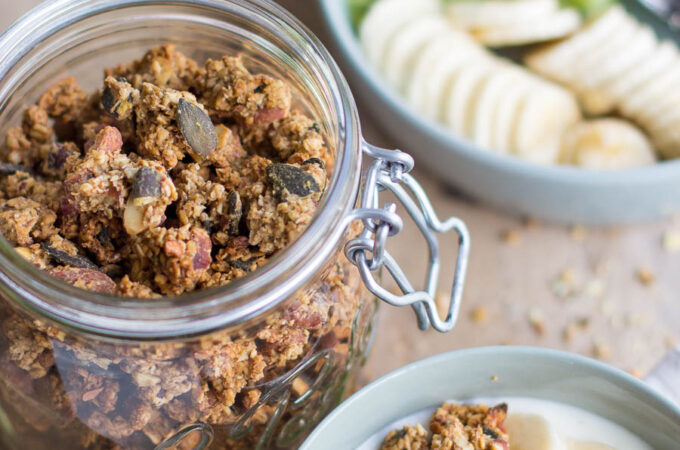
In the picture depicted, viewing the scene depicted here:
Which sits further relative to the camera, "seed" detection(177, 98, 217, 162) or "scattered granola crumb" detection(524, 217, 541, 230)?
"scattered granola crumb" detection(524, 217, 541, 230)

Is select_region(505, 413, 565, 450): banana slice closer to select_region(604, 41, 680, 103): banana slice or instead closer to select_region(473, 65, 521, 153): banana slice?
select_region(473, 65, 521, 153): banana slice

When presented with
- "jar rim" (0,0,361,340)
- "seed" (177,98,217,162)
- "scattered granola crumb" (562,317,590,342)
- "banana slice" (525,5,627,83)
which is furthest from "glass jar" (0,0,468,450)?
"banana slice" (525,5,627,83)

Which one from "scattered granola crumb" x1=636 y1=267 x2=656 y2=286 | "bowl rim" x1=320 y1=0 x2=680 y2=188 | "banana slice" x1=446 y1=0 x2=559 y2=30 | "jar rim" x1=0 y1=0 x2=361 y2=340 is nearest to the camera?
"jar rim" x1=0 y1=0 x2=361 y2=340

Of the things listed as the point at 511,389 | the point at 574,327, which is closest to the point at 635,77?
the point at 574,327

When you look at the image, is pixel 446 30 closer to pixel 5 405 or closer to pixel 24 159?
pixel 24 159

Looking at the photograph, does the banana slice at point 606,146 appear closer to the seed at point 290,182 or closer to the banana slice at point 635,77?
the banana slice at point 635,77

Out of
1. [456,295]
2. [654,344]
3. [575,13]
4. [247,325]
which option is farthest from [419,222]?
Result: [575,13]

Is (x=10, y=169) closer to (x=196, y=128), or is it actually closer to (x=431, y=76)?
(x=196, y=128)
